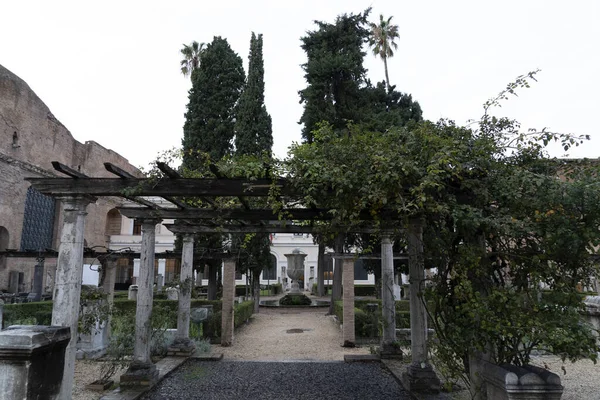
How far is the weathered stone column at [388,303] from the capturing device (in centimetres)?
922

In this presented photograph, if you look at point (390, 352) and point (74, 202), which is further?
point (390, 352)

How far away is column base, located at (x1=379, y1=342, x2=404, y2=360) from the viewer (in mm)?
9117

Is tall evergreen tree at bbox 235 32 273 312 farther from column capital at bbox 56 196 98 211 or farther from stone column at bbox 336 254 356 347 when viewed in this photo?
column capital at bbox 56 196 98 211

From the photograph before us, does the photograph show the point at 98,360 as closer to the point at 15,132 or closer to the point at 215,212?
the point at 215,212

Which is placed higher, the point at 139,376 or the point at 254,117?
the point at 254,117

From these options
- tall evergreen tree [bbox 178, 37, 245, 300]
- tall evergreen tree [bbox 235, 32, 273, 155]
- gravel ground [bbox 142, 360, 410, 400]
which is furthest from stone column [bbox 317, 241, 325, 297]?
gravel ground [bbox 142, 360, 410, 400]

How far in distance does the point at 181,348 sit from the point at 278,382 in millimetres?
3017

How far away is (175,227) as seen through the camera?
9461 mm

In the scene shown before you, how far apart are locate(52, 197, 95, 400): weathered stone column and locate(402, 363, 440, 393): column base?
187 inches

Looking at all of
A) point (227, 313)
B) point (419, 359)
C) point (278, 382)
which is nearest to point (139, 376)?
point (278, 382)

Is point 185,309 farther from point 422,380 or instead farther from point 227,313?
point 422,380

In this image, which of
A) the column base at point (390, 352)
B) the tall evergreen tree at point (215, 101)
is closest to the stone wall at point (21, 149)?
the tall evergreen tree at point (215, 101)

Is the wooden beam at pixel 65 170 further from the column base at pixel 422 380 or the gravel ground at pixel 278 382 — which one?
the column base at pixel 422 380

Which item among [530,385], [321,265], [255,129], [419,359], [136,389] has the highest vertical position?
[255,129]
